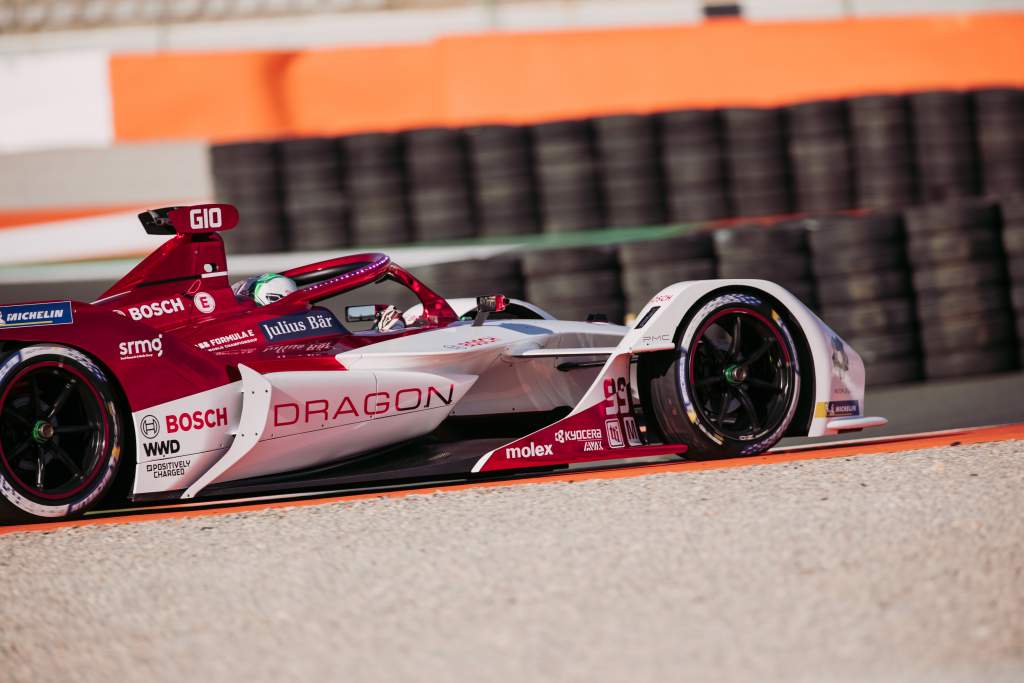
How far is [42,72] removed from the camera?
62.5 ft

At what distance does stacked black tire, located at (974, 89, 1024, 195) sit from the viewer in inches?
559

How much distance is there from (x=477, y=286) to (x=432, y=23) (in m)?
11.5

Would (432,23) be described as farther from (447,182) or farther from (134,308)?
(134,308)

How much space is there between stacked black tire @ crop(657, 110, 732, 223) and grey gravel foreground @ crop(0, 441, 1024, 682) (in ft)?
28.2

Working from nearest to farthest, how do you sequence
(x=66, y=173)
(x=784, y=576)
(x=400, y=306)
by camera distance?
1. (x=784, y=576)
2. (x=400, y=306)
3. (x=66, y=173)

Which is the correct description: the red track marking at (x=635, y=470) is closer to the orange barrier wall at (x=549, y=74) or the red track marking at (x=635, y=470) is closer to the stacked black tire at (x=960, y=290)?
the stacked black tire at (x=960, y=290)

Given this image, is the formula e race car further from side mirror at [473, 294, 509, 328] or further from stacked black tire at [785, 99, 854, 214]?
stacked black tire at [785, 99, 854, 214]

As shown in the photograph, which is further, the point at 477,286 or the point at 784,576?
the point at 477,286

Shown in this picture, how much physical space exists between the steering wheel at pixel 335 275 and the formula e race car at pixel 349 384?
0.01m

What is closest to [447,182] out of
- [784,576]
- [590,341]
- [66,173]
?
[66,173]

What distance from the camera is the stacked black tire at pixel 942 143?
14.1m

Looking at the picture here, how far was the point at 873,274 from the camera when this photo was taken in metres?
10.8

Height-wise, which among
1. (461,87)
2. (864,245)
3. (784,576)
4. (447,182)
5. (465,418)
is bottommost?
(784,576)

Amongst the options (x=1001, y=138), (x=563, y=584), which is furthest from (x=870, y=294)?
(x=563, y=584)
